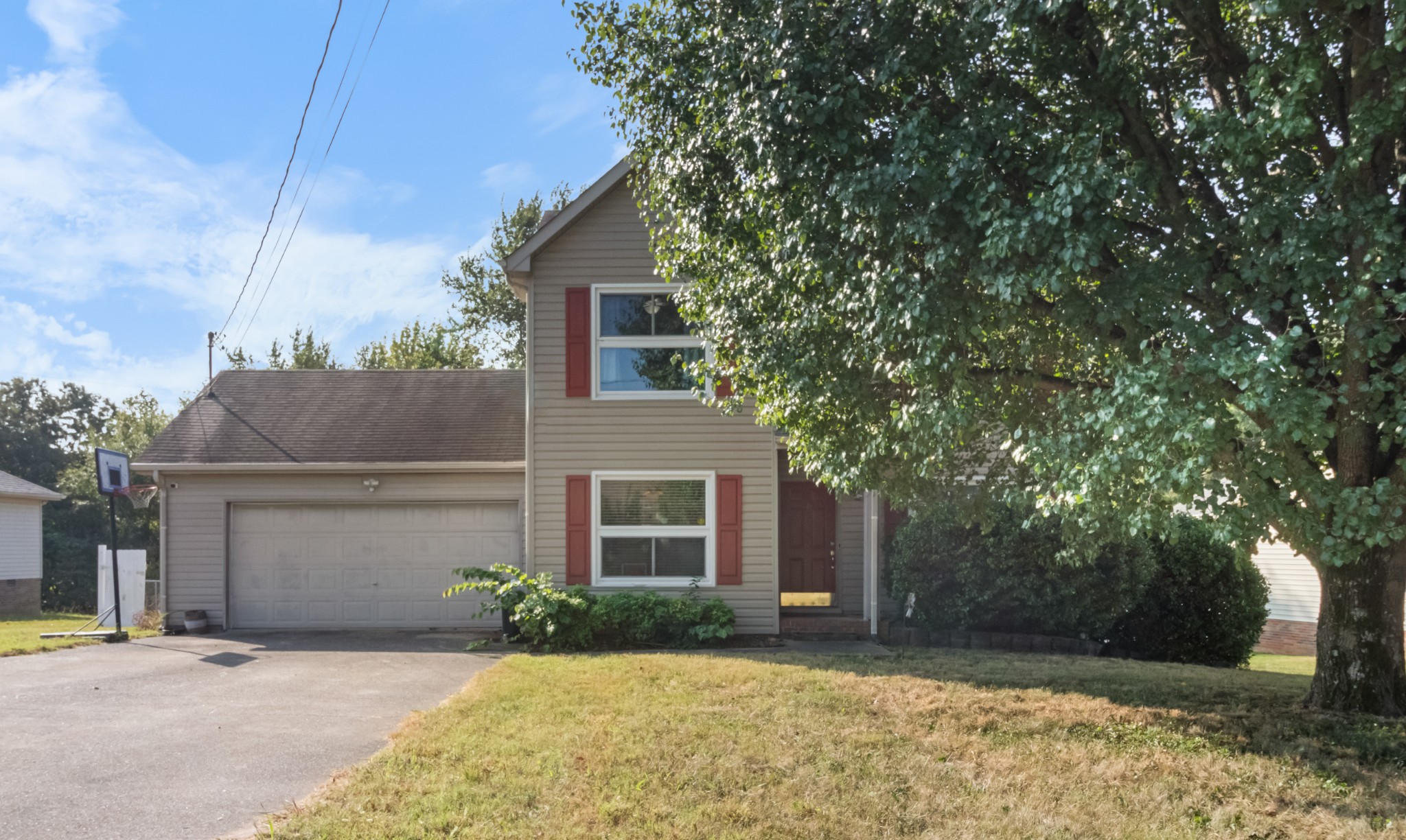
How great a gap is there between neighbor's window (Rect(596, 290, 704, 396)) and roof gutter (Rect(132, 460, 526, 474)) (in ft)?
6.39

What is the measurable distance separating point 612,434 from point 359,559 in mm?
4392

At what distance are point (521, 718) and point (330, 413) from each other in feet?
31.4

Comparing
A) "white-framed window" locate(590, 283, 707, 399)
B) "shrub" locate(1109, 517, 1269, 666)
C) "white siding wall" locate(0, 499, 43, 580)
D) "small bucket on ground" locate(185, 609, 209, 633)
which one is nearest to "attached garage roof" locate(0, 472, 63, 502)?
"white siding wall" locate(0, 499, 43, 580)

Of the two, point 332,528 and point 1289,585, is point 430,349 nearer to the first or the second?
point 332,528

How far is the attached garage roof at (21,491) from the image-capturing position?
2431 cm

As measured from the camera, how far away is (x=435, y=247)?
31.2 m

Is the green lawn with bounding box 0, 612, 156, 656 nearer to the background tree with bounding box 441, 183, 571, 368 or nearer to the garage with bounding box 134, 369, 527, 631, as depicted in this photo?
the garage with bounding box 134, 369, 527, 631

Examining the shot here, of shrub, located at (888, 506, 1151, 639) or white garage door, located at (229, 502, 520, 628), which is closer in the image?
shrub, located at (888, 506, 1151, 639)

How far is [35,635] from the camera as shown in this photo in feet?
48.0

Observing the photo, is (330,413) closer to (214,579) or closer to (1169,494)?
(214,579)

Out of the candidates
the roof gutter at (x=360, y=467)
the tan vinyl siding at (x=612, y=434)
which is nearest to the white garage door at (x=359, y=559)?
the roof gutter at (x=360, y=467)

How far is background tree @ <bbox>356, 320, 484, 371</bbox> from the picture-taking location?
104ft

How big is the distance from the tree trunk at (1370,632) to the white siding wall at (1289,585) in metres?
12.1

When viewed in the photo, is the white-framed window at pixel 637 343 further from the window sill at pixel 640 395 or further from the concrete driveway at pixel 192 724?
the concrete driveway at pixel 192 724
